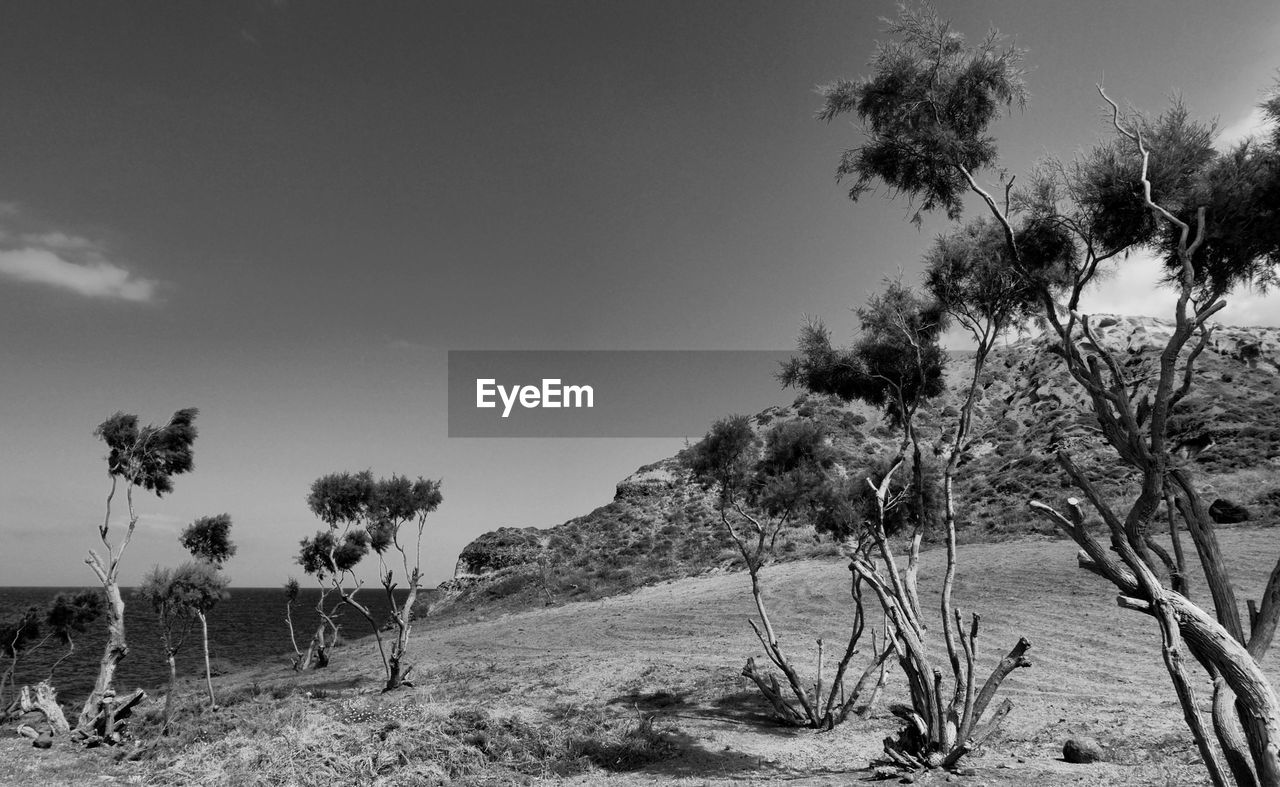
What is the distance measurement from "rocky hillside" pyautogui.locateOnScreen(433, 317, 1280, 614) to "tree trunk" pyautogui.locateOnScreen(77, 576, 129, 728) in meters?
22.2

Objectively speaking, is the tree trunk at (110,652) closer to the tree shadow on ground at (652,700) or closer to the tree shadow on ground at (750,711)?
the tree shadow on ground at (652,700)

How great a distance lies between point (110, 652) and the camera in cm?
1436

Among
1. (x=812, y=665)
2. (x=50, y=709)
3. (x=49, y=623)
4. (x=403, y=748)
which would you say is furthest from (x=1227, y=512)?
(x=49, y=623)

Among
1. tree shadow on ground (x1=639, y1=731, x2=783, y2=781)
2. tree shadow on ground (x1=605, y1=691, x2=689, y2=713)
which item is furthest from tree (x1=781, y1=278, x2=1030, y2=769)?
tree shadow on ground (x1=605, y1=691, x2=689, y2=713)

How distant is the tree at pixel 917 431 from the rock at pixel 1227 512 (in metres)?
21.9

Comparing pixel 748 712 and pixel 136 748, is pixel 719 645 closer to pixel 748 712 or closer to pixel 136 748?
pixel 748 712

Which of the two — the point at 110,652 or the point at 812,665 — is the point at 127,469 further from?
the point at 812,665

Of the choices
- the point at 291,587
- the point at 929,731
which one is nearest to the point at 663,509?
the point at 291,587

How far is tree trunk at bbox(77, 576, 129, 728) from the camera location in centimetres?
1395

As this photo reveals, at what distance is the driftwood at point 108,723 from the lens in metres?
12.8

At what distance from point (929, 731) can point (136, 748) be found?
1271cm

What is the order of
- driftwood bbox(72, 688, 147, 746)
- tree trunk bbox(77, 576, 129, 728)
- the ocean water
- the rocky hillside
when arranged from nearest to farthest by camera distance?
driftwood bbox(72, 688, 147, 746) < tree trunk bbox(77, 576, 129, 728) < the ocean water < the rocky hillside

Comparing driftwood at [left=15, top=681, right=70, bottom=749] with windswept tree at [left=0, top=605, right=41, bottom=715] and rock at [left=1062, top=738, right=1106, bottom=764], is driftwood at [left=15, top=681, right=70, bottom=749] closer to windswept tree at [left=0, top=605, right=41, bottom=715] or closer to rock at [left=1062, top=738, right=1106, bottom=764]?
windswept tree at [left=0, top=605, right=41, bottom=715]

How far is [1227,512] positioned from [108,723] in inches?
1424
